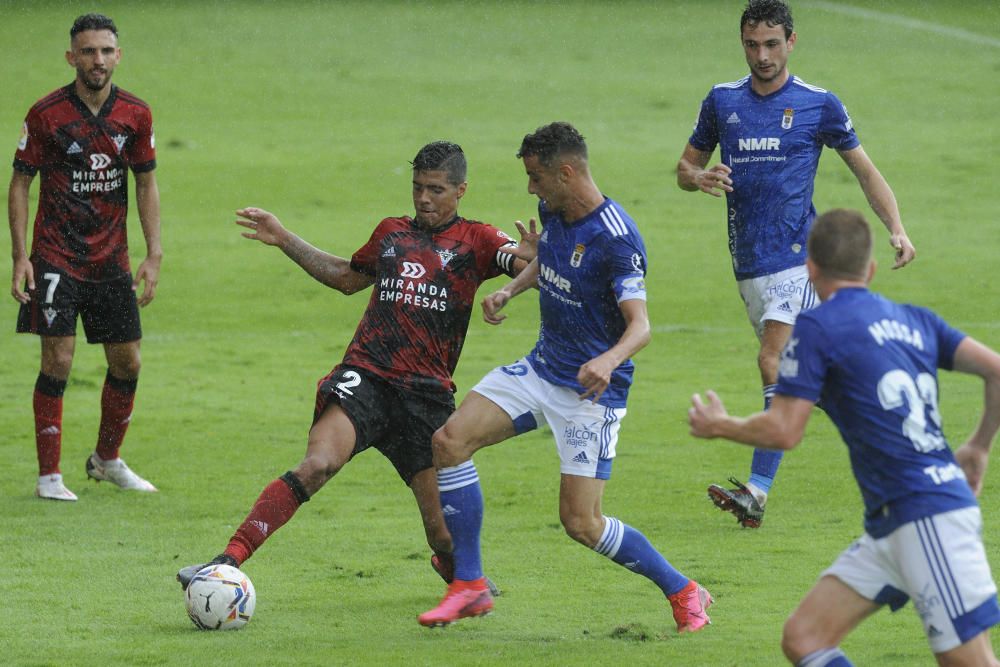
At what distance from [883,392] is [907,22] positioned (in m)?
28.9

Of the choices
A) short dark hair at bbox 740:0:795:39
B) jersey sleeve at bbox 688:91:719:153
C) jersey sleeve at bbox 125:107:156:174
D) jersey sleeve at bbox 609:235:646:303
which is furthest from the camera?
jersey sleeve at bbox 125:107:156:174

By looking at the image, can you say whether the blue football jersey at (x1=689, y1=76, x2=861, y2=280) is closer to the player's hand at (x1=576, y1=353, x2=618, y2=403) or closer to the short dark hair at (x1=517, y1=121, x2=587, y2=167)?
the short dark hair at (x1=517, y1=121, x2=587, y2=167)

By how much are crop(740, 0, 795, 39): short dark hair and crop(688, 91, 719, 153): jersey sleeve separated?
53cm

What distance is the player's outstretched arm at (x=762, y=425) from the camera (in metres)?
5.19

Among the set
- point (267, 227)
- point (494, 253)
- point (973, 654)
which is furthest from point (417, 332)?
point (973, 654)

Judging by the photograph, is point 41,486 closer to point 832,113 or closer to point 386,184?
point 832,113

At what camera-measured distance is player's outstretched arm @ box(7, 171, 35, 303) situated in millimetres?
9477

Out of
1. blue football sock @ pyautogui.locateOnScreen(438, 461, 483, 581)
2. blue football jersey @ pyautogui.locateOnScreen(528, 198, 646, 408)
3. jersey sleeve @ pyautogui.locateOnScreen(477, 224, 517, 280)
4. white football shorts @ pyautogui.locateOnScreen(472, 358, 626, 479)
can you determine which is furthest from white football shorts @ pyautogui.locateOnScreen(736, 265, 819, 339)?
blue football sock @ pyautogui.locateOnScreen(438, 461, 483, 581)

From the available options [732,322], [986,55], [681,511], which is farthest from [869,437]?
[986,55]

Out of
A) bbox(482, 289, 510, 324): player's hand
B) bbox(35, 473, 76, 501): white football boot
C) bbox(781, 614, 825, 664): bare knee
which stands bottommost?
bbox(35, 473, 76, 501): white football boot

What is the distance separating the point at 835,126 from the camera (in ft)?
30.5

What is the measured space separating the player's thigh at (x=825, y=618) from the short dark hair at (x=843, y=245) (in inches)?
39.9

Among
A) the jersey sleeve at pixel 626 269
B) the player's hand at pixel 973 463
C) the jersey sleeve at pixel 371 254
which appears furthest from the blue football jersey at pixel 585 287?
the player's hand at pixel 973 463

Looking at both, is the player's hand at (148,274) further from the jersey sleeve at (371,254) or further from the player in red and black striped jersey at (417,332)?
the jersey sleeve at (371,254)
